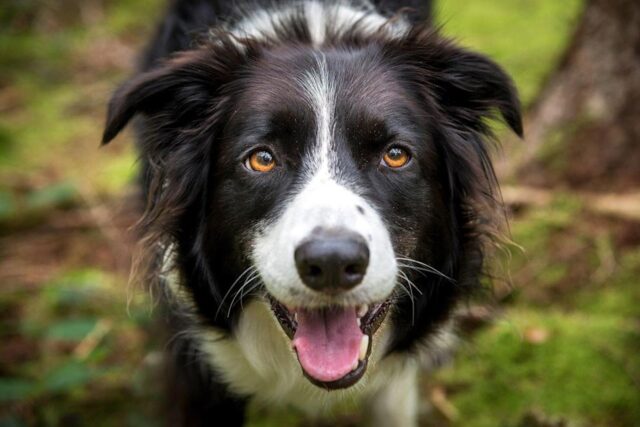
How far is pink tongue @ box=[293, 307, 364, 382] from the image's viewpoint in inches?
90.7

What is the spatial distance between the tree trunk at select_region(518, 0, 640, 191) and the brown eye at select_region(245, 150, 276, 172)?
245cm

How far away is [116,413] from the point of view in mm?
3594

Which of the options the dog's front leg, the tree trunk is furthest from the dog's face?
the tree trunk

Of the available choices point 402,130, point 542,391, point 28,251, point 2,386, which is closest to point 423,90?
point 402,130

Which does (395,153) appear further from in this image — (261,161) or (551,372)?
(551,372)

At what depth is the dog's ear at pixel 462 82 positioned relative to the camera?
2676 mm

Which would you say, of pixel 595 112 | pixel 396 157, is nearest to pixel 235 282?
pixel 396 157

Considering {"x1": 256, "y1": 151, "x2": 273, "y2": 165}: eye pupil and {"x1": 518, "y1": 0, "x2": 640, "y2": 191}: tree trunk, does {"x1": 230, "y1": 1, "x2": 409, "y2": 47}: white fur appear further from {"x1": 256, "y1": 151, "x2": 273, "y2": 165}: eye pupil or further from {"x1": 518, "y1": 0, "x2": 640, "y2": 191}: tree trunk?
{"x1": 518, "y1": 0, "x2": 640, "y2": 191}: tree trunk

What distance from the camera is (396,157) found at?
2479mm

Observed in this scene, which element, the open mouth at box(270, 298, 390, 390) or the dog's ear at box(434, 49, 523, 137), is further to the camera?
the dog's ear at box(434, 49, 523, 137)

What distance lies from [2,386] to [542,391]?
250 cm

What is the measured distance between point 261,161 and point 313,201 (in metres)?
0.36

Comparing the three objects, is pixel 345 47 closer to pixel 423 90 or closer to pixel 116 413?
pixel 423 90

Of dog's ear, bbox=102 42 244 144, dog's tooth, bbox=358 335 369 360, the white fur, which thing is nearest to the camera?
dog's tooth, bbox=358 335 369 360
